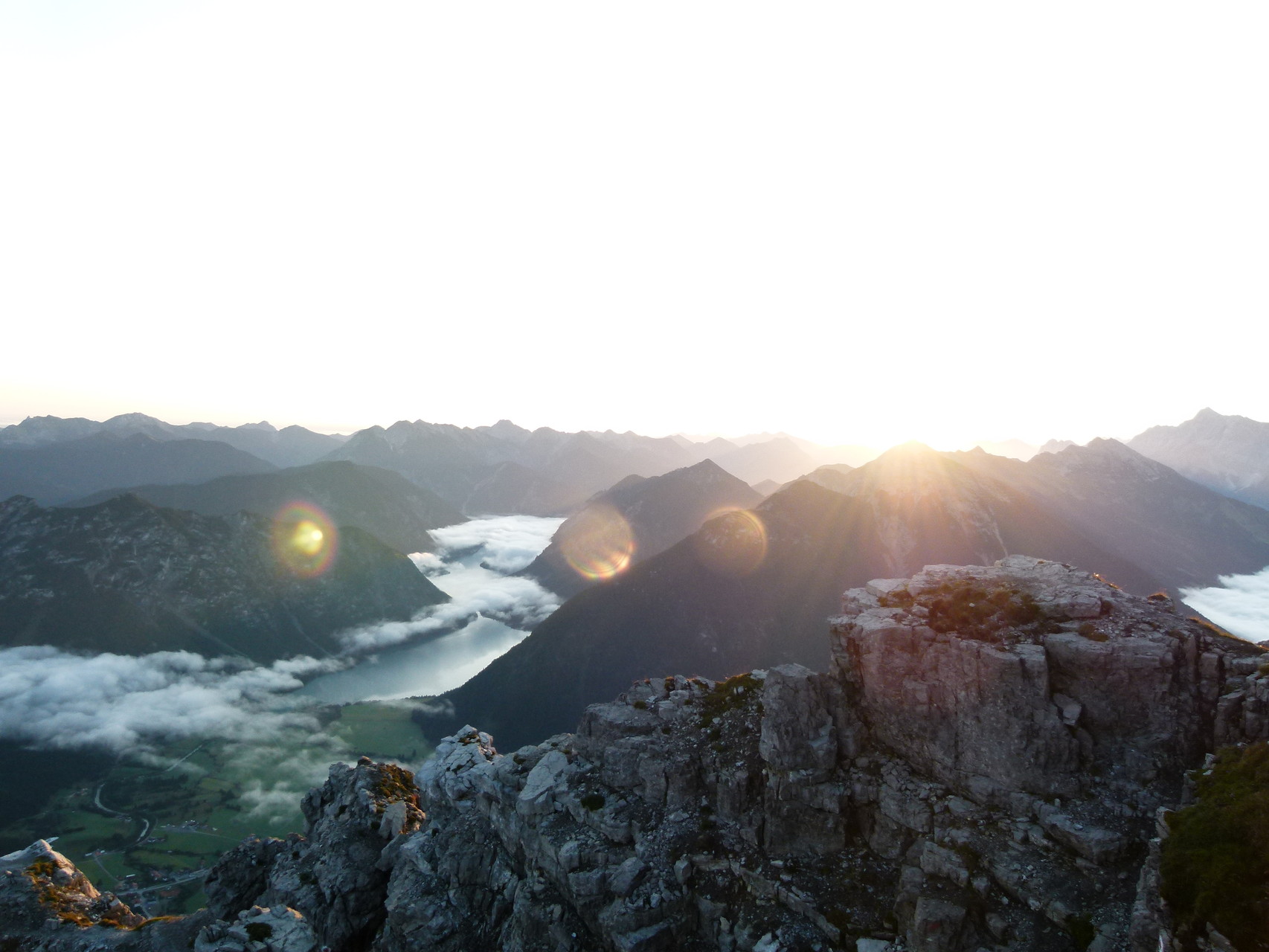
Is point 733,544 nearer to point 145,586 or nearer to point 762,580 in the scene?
point 762,580

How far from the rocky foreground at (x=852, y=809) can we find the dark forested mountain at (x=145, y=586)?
154 metres

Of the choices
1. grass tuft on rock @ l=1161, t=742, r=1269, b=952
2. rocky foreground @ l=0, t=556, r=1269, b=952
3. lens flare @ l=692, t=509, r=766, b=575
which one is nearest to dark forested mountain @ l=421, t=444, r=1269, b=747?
lens flare @ l=692, t=509, r=766, b=575

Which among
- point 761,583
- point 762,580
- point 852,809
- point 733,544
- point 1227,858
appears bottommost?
point 761,583

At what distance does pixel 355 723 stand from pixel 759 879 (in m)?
143

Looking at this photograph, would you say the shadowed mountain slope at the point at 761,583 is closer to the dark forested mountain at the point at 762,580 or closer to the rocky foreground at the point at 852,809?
the dark forested mountain at the point at 762,580

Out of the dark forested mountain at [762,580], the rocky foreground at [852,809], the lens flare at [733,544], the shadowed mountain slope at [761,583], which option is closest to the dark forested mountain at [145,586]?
the dark forested mountain at [762,580]

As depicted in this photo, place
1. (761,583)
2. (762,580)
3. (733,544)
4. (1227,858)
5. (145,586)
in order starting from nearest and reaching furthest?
(1227,858)
(761,583)
(762,580)
(733,544)
(145,586)

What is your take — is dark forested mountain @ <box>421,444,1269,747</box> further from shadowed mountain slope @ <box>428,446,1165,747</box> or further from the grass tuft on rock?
the grass tuft on rock

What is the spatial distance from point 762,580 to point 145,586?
191 meters

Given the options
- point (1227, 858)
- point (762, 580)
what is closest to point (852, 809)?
point (1227, 858)

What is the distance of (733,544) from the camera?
5664 inches

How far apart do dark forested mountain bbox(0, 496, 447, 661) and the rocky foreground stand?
154266 mm

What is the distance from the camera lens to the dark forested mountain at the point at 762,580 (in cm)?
12469

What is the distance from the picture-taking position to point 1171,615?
28.4 m
